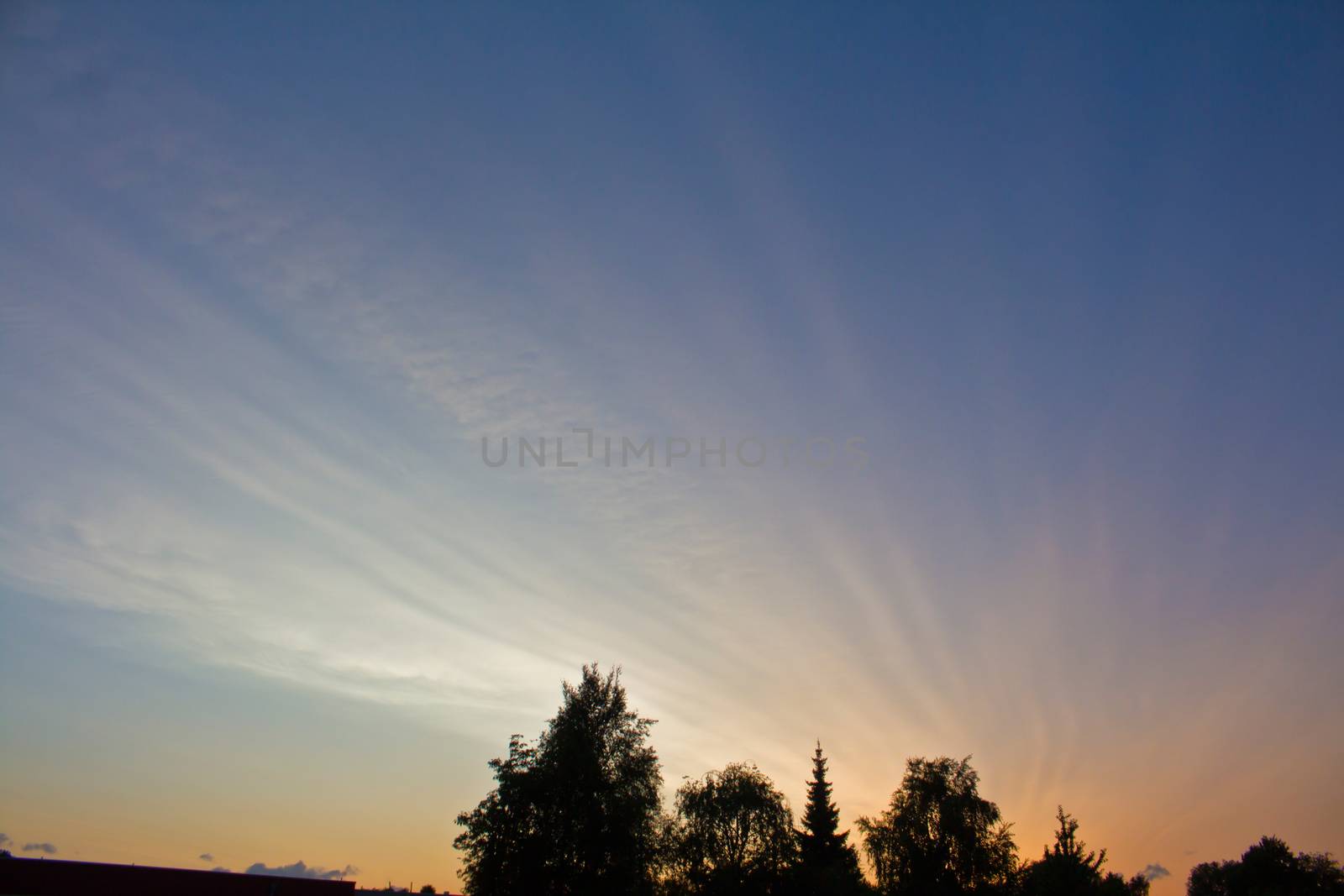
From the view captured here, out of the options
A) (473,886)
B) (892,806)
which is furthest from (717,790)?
(473,886)

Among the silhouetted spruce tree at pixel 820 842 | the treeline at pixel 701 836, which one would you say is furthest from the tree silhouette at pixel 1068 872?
the silhouetted spruce tree at pixel 820 842

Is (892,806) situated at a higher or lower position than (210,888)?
higher

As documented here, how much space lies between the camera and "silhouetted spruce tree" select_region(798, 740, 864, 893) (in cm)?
6719

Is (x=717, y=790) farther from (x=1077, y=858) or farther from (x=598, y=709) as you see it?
(x=1077, y=858)

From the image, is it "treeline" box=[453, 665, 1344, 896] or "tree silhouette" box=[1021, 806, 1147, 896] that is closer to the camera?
"tree silhouette" box=[1021, 806, 1147, 896]

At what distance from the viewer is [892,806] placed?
76.4 metres

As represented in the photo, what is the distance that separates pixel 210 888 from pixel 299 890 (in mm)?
8006

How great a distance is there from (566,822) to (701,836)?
86.3 ft

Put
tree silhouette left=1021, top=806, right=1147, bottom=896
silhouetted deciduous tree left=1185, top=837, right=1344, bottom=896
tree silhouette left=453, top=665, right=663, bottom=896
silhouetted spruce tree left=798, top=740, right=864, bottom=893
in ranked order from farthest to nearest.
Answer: silhouetted deciduous tree left=1185, top=837, right=1344, bottom=896, silhouetted spruce tree left=798, top=740, right=864, bottom=893, tree silhouette left=453, top=665, right=663, bottom=896, tree silhouette left=1021, top=806, right=1147, bottom=896

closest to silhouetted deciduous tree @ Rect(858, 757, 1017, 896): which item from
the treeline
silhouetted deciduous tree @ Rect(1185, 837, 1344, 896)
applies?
the treeline

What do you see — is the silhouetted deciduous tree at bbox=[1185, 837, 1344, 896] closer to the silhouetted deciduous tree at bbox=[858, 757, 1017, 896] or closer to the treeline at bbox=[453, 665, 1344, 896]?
the treeline at bbox=[453, 665, 1344, 896]

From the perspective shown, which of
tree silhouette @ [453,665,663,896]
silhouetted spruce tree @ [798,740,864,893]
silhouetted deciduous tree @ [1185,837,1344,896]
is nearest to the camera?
tree silhouette @ [453,665,663,896]

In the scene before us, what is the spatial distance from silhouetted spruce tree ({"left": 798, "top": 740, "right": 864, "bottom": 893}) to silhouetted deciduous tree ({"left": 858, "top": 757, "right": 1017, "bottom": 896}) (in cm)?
318

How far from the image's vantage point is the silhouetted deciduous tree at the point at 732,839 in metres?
71.6
